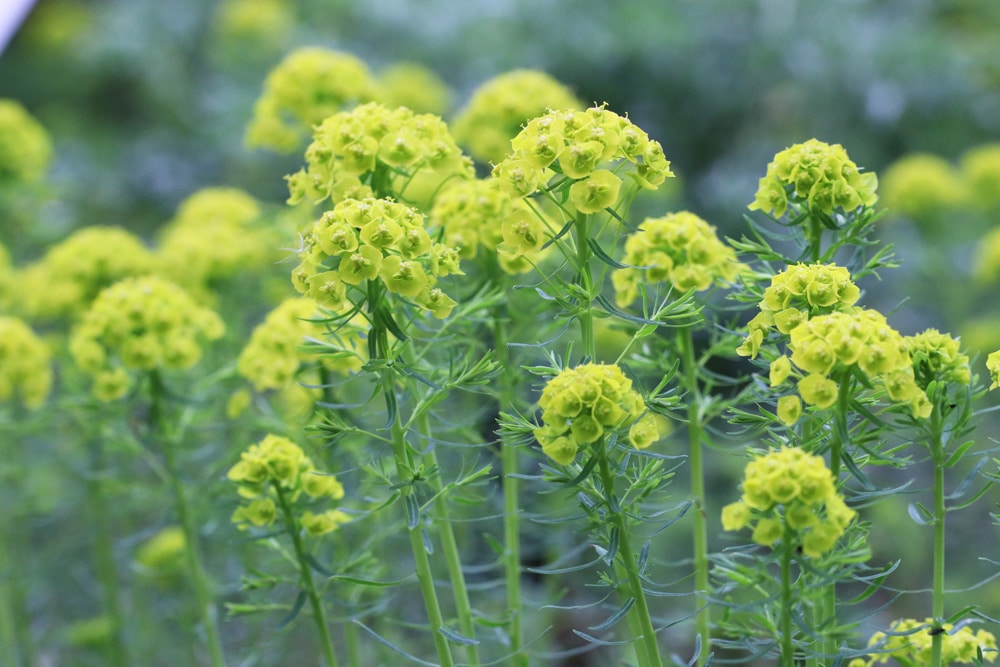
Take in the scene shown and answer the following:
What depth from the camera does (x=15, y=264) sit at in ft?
12.5

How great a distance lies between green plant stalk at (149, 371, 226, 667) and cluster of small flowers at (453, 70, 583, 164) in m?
0.94

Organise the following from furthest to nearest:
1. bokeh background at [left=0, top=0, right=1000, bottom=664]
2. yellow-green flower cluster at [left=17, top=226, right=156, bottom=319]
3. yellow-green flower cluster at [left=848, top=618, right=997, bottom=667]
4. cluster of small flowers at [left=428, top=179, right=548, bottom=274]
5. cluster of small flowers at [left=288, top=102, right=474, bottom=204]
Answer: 1. bokeh background at [left=0, top=0, right=1000, bottom=664]
2. yellow-green flower cluster at [left=17, top=226, right=156, bottom=319]
3. cluster of small flowers at [left=428, top=179, right=548, bottom=274]
4. cluster of small flowers at [left=288, top=102, right=474, bottom=204]
5. yellow-green flower cluster at [left=848, top=618, right=997, bottom=667]

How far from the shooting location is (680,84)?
5.71 metres

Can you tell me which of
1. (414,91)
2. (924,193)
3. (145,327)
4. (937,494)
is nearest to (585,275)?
(937,494)

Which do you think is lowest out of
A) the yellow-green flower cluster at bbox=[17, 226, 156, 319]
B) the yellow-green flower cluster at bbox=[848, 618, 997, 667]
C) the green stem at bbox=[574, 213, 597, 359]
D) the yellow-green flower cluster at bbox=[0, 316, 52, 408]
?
the yellow-green flower cluster at bbox=[848, 618, 997, 667]

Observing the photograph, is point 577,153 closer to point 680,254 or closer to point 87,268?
point 680,254

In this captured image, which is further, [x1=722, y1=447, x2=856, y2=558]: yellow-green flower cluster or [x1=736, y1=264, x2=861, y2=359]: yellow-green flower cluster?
[x1=736, y1=264, x2=861, y2=359]: yellow-green flower cluster

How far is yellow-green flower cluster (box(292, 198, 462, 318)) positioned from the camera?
152 cm

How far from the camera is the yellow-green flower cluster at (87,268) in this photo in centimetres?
277

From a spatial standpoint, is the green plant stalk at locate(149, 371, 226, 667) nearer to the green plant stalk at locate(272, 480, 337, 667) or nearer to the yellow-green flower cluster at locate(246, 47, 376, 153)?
the green plant stalk at locate(272, 480, 337, 667)

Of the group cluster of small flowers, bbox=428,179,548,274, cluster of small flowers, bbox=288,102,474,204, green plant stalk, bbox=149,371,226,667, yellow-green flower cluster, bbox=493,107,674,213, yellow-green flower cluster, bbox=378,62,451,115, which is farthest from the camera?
yellow-green flower cluster, bbox=378,62,451,115

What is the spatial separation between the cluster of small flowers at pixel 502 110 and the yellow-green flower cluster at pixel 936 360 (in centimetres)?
126

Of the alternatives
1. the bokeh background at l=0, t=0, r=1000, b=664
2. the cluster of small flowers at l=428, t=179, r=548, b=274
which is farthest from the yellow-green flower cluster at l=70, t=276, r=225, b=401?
the bokeh background at l=0, t=0, r=1000, b=664

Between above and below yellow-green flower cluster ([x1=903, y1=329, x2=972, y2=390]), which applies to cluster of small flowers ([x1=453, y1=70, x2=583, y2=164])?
above
